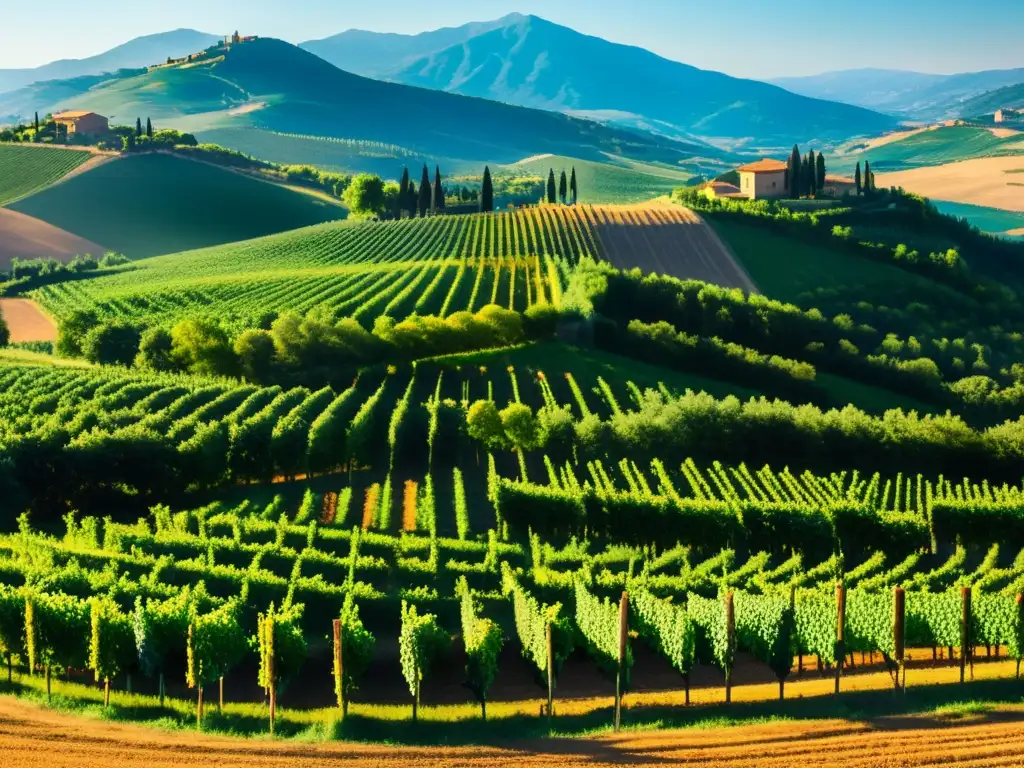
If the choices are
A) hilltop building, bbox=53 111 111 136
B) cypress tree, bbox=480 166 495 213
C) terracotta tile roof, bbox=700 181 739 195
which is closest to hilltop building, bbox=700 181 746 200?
terracotta tile roof, bbox=700 181 739 195

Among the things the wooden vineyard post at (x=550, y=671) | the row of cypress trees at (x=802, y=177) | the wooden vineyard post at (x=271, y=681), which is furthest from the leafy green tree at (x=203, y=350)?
the row of cypress trees at (x=802, y=177)

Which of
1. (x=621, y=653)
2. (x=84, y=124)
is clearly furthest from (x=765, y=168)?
(x=621, y=653)

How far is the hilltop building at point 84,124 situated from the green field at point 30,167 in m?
9.18

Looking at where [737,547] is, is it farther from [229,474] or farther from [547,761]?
[229,474]

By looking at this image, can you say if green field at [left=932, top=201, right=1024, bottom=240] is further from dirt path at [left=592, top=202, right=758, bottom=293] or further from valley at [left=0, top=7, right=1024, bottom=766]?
dirt path at [left=592, top=202, right=758, bottom=293]

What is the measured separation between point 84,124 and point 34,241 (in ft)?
160

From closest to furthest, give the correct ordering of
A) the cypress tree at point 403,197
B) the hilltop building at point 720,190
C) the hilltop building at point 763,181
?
the cypress tree at point 403,197 → the hilltop building at point 763,181 → the hilltop building at point 720,190

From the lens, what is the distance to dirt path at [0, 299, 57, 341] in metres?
85.6

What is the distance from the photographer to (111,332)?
7006 cm

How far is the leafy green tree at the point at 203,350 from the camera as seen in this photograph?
63.3 metres

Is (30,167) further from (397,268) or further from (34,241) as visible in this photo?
(397,268)

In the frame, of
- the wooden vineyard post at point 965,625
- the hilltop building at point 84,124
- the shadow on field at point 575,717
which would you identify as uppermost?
the hilltop building at point 84,124

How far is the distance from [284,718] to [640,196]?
17656cm

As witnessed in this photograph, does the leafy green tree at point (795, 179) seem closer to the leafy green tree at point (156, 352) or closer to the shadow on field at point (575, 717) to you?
the leafy green tree at point (156, 352)
